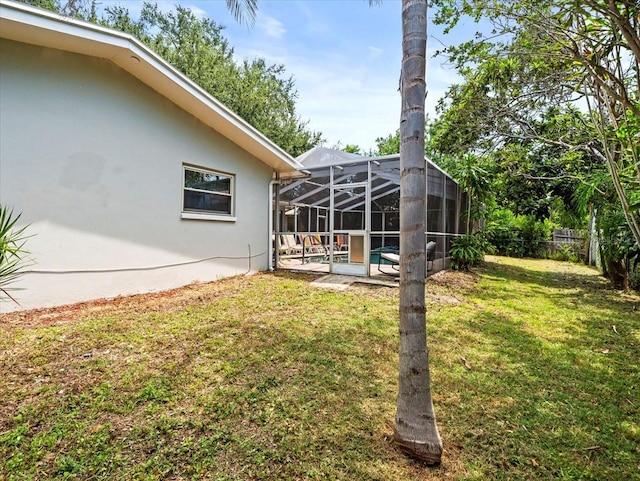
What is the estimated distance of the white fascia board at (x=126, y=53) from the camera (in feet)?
13.6

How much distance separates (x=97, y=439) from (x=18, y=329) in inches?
106

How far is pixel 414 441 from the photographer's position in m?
2.02

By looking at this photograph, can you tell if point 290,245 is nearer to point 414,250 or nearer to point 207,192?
point 207,192

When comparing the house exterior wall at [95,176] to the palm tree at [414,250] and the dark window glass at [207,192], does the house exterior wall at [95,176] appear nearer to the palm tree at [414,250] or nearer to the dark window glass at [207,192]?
the dark window glass at [207,192]

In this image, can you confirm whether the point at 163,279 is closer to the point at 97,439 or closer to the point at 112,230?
the point at 112,230

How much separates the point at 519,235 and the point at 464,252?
836 cm

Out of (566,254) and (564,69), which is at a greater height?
(564,69)

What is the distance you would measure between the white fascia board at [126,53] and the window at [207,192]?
1.04 m

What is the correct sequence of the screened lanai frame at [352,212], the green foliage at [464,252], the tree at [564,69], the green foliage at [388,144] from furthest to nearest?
the green foliage at [388,144]
the green foliage at [464,252]
the screened lanai frame at [352,212]
the tree at [564,69]

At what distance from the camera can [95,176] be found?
5.09 meters

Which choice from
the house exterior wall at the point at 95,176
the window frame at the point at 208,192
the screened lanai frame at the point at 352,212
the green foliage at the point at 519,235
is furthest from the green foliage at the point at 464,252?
the house exterior wall at the point at 95,176

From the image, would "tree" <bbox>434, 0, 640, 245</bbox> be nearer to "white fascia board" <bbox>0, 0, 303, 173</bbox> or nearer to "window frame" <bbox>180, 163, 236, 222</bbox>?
"white fascia board" <bbox>0, 0, 303, 173</bbox>

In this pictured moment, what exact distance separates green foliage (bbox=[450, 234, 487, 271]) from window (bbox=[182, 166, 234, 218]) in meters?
7.10

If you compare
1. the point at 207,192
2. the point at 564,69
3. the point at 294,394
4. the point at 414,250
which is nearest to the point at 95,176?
the point at 207,192
